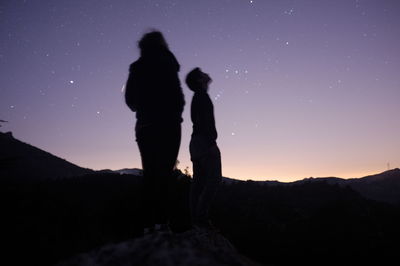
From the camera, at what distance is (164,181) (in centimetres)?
356

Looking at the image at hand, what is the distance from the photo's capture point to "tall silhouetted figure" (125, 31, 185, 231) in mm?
3535

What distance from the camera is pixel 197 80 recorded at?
413cm

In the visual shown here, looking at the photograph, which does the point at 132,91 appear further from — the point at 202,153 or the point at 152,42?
the point at 202,153

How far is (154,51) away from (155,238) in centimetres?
211

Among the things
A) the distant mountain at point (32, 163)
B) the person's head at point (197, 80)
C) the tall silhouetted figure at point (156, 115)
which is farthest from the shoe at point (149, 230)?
the distant mountain at point (32, 163)

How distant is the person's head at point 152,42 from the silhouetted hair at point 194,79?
502 millimetres

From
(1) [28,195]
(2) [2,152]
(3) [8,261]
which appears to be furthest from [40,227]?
(2) [2,152]

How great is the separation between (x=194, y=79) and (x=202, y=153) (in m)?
0.99

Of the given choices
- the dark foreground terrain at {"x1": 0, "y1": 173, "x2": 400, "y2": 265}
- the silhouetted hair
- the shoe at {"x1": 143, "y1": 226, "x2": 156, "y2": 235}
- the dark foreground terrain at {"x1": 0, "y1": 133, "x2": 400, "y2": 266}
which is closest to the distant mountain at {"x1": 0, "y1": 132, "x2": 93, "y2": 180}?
the dark foreground terrain at {"x1": 0, "y1": 133, "x2": 400, "y2": 266}

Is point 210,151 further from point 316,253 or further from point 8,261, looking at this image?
point 316,253

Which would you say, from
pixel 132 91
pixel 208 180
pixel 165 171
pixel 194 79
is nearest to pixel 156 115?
pixel 132 91

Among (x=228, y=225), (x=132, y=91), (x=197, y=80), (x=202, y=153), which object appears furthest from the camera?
(x=228, y=225)

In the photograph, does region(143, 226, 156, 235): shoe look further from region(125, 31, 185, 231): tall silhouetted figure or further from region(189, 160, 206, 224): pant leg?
region(189, 160, 206, 224): pant leg

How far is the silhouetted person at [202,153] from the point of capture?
3.79 meters
